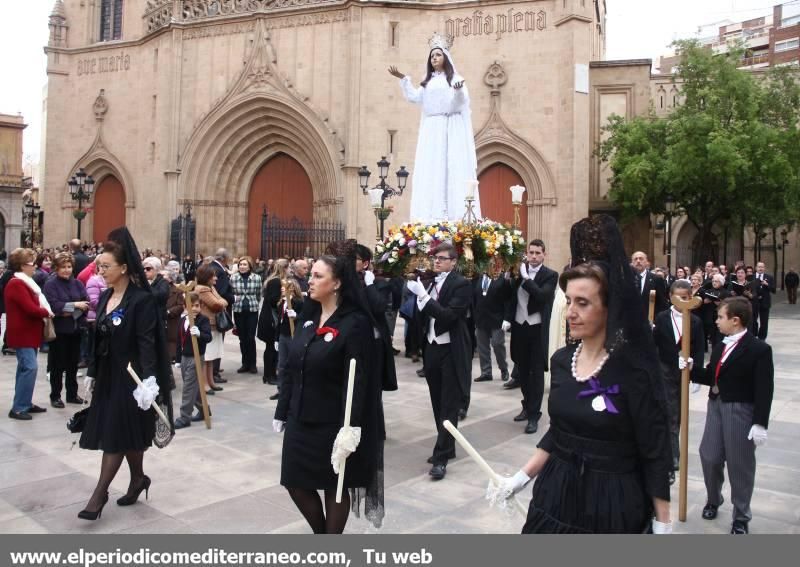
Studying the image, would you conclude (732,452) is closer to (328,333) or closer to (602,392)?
(602,392)

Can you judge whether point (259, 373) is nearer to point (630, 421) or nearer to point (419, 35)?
point (630, 421)

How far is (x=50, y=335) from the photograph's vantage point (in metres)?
7.77

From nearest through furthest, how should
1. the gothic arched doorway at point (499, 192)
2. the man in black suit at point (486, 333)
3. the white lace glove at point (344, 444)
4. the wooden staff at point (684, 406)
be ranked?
1. the white lace glove at point (344, 444)
2. the wooden staff at point (684, 406)
3. the man in black suit at point (486, 333)
4. the gothic arched doorway at point (499, 192)

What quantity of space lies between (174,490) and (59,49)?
98.0 feet

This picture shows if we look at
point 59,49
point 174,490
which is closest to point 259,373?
point 174,490

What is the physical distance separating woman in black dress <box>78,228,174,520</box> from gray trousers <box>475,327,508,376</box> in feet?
20.8

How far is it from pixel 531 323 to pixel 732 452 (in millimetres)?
3015

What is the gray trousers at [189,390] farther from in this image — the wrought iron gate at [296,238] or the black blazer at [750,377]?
the wrought iron gate at [296,238]

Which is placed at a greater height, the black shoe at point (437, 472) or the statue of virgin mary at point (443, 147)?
the statue of virgin mary at point (443, 147)

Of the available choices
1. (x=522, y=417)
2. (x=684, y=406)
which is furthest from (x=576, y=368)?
(x=522, y=417)

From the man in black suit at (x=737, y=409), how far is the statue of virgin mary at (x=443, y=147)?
17.4ft

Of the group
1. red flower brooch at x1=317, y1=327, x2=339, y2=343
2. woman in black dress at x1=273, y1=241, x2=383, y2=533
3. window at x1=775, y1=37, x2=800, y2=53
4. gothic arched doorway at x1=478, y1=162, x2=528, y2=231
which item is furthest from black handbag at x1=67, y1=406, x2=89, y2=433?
window at x1=775, y1=37, x2=800, y2=53

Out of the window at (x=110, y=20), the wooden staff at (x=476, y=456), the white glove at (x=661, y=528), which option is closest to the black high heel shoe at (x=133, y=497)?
the wooden staff at (x=476, y=456)

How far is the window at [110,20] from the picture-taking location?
29.7 meters
